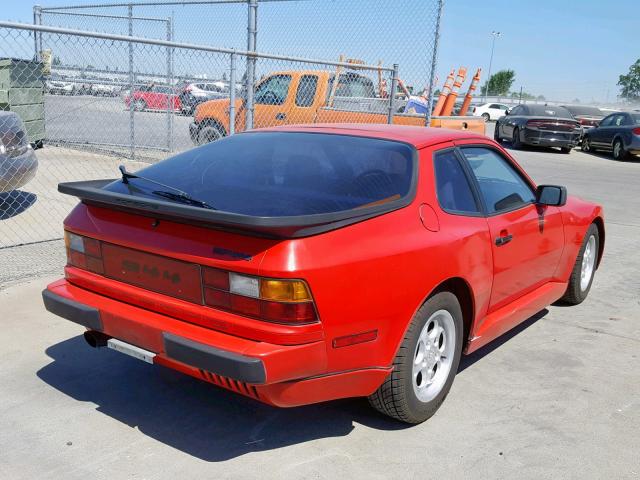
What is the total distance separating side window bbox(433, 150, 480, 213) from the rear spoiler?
35 cm

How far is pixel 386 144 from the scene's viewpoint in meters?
3.63

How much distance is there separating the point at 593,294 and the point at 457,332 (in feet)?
9.13

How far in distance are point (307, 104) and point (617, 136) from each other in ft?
42.4

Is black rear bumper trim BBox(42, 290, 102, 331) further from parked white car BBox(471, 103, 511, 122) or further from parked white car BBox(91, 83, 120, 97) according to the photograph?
parked white car BBox(471, 103, 511, 122)

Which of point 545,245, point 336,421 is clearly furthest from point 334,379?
point 545,245

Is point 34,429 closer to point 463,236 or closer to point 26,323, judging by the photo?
point 26,323

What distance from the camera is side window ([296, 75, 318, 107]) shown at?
10.6 metres

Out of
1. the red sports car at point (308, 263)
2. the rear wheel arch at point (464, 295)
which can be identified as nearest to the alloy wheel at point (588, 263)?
the red sports car at point (308, 263)

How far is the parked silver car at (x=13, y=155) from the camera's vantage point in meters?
6.41

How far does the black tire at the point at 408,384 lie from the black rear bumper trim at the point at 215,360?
2.56ft

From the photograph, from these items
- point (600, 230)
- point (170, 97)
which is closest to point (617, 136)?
point (170, 97)

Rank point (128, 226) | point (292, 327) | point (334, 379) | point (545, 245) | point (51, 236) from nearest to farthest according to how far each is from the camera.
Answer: point (292, 327) → point (334, 379) → point (128, 226) → point (545, 245) → point (51, 236)

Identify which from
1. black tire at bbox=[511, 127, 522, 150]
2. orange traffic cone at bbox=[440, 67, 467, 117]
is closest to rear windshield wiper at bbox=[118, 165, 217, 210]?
orange traffic cone at bbox=[440, 67, 467, 117]

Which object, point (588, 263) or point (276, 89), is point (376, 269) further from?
point (276, 89)
